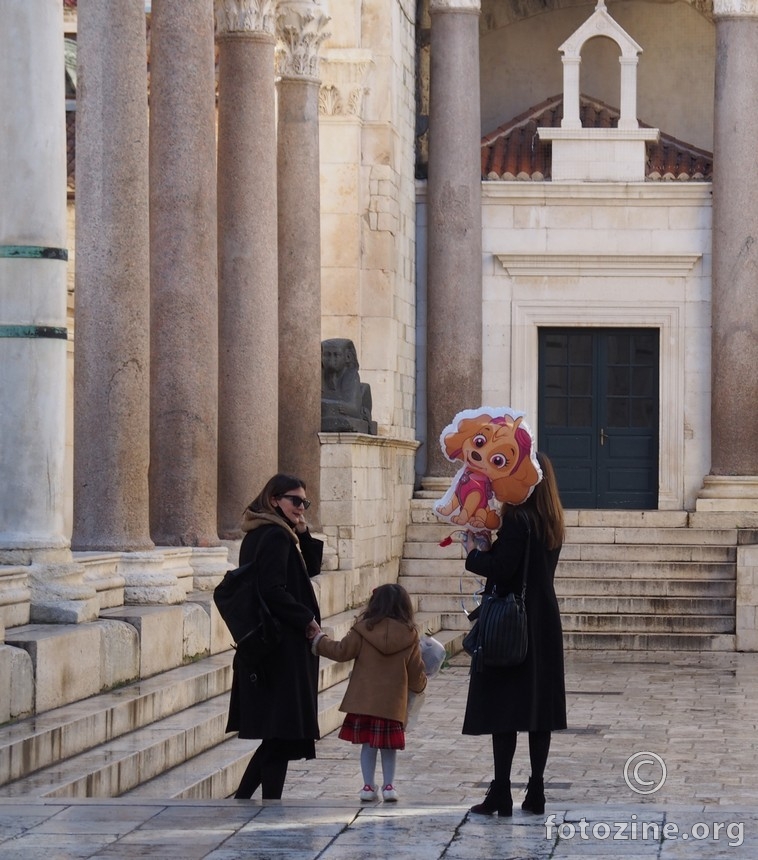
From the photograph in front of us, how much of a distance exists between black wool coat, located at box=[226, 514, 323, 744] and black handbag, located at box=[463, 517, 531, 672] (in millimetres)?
848

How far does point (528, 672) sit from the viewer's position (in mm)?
7949

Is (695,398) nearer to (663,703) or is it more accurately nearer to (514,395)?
(514,395)

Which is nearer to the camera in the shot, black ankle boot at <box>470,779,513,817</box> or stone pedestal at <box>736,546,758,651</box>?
black ankle boot at <box>470,779,513,817</box>

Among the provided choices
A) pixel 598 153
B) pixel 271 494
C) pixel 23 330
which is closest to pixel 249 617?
pixel 271 494

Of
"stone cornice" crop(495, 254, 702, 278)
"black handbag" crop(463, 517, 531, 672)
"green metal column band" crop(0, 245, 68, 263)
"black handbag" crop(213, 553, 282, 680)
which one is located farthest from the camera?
"stone cornice" crop(495, 254, 702, 278)

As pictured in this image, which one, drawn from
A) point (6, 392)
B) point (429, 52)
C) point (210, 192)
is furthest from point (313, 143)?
point (6, 392)

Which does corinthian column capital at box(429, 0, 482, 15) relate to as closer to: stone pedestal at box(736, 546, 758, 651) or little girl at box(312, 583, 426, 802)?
stone pedestal at box(736, 546, 758, 651)

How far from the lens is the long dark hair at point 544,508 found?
7996 millimetres

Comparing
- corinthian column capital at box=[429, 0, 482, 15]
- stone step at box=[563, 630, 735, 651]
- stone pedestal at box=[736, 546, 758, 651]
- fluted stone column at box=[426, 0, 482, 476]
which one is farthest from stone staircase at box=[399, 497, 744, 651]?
corinthian column capital at box=[429, 0, 482, 15]

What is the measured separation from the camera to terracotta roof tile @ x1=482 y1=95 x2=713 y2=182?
82.5 feet

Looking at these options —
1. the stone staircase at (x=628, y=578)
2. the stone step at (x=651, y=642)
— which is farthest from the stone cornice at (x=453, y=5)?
the stone step at (x=651, y=642)

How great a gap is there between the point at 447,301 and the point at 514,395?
5.75ft

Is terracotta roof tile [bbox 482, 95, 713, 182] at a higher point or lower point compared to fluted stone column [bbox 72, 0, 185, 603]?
higher

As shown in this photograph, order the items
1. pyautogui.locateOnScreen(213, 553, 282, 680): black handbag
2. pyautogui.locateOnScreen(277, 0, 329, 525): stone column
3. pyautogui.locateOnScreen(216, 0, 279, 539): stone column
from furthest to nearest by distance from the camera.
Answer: pyautogui.locateOnScreen(277, 0, 329, 525): stone column, pyautogui.locateOnScreen(216, 0, 279, 539): stone column, pyautogui.locateOnScreen(213, 553, 282, 680): black handbag
